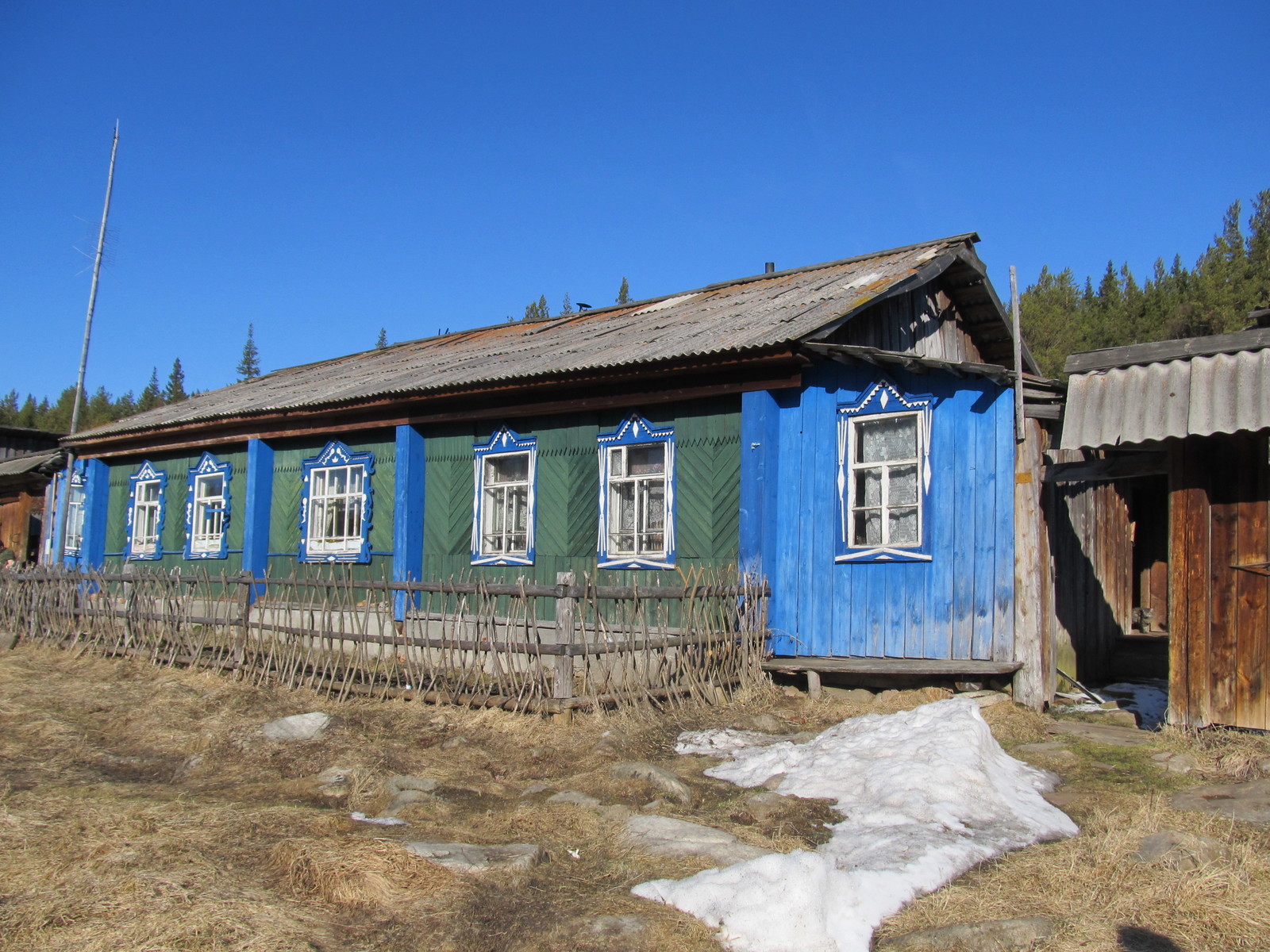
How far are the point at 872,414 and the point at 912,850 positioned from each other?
216 inches

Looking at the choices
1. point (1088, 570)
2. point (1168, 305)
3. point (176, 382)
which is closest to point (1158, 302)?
point (1168, 305)

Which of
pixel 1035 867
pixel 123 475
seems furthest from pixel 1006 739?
pixel 123 475

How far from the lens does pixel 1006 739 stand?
23.9ft

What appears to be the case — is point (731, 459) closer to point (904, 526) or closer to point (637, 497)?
point (637, 497)

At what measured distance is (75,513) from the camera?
63.5 feet

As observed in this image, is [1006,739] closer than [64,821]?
No

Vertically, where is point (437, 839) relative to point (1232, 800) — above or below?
below

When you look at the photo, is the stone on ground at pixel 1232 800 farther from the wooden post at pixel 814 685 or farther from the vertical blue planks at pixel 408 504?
the vertical blue planks at pixel 408 504

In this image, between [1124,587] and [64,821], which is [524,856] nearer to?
[64,821]

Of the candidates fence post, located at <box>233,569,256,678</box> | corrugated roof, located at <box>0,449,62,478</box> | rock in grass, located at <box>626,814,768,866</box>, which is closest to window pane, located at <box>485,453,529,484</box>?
fence post, located at <box>233,569,256,678</box>

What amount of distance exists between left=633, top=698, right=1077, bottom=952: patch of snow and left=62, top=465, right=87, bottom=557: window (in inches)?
643

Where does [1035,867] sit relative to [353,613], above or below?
below

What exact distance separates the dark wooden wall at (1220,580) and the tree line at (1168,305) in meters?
23.5

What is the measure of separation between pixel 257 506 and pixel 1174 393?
42.2 feet
